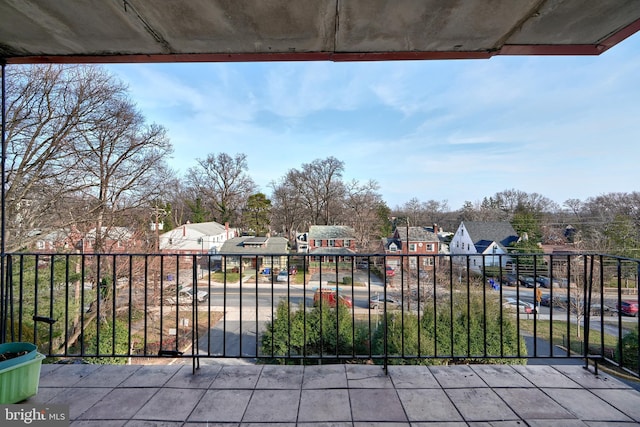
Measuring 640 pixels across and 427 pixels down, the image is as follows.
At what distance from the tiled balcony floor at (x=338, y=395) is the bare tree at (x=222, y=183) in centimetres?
2397

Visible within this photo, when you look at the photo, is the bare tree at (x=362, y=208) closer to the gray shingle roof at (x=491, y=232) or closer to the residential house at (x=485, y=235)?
the residential house at (x=485, y=235)

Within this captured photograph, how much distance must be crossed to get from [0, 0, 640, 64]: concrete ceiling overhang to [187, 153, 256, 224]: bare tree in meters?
23.9

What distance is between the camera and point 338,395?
1576mm

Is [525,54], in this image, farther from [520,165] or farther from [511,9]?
[520,165]

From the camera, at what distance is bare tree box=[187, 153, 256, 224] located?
971 inches

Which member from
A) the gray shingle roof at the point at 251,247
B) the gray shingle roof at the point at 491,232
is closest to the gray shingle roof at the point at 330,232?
the gray shingle roof at the point at 251,247

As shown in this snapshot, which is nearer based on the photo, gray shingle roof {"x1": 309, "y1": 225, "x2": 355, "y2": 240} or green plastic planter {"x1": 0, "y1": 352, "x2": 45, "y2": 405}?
green plastic planter {"x1": 0, "y1": 352, "x2": 45, "y2": 405}

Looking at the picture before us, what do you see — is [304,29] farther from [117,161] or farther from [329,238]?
[329,238]

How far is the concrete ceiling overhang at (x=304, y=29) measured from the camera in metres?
1.28

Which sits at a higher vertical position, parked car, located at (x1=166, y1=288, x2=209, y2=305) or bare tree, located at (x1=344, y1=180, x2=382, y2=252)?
bare tree, located at (x1=344, y1=180, x2=382, y2=252)

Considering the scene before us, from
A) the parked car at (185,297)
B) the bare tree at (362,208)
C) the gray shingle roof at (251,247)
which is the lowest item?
the parked car at (185,297)

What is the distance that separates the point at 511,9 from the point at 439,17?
32cm

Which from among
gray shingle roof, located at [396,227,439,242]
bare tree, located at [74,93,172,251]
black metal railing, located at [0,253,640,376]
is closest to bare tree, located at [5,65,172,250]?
bare tree, located at [74,93,172,251]

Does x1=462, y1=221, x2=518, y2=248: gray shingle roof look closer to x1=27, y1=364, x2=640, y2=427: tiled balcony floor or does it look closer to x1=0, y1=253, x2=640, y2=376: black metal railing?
x1=0, y1=253, x2=640, y2=376: black metal railing
